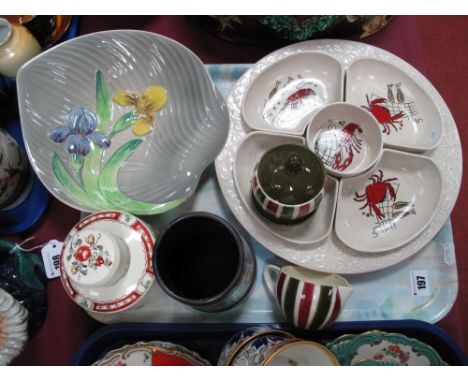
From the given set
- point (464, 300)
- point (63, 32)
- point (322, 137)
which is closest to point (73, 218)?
point (63, 32)

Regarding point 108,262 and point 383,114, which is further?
point 383,114

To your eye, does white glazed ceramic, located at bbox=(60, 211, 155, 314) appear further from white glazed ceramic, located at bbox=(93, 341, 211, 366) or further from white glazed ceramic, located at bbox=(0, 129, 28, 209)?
white glazed ceramic, located at bbox=(0, 129, 28, 209)

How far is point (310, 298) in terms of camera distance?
53 centimetres

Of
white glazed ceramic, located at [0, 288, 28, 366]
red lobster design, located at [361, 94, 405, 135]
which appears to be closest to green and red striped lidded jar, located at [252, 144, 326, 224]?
red lobster design, located at [361, 94, 405, 135]

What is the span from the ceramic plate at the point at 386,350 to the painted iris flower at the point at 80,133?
495mm

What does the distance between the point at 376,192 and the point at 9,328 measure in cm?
58

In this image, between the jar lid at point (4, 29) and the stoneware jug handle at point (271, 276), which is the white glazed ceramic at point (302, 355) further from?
the jar lid at point (4, 29)

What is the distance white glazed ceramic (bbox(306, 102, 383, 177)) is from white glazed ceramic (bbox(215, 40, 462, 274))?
90mm

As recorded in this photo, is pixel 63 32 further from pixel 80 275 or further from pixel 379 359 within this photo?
pixel 379 359

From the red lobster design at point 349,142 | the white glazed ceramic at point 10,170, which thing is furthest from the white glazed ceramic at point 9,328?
the red lobster design at point 349,142

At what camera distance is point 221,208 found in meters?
0.69

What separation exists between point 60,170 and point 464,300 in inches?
32.1

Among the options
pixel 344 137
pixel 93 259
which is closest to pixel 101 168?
pixel 93 259

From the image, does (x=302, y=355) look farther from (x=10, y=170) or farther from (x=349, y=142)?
(x=10, y=170)
